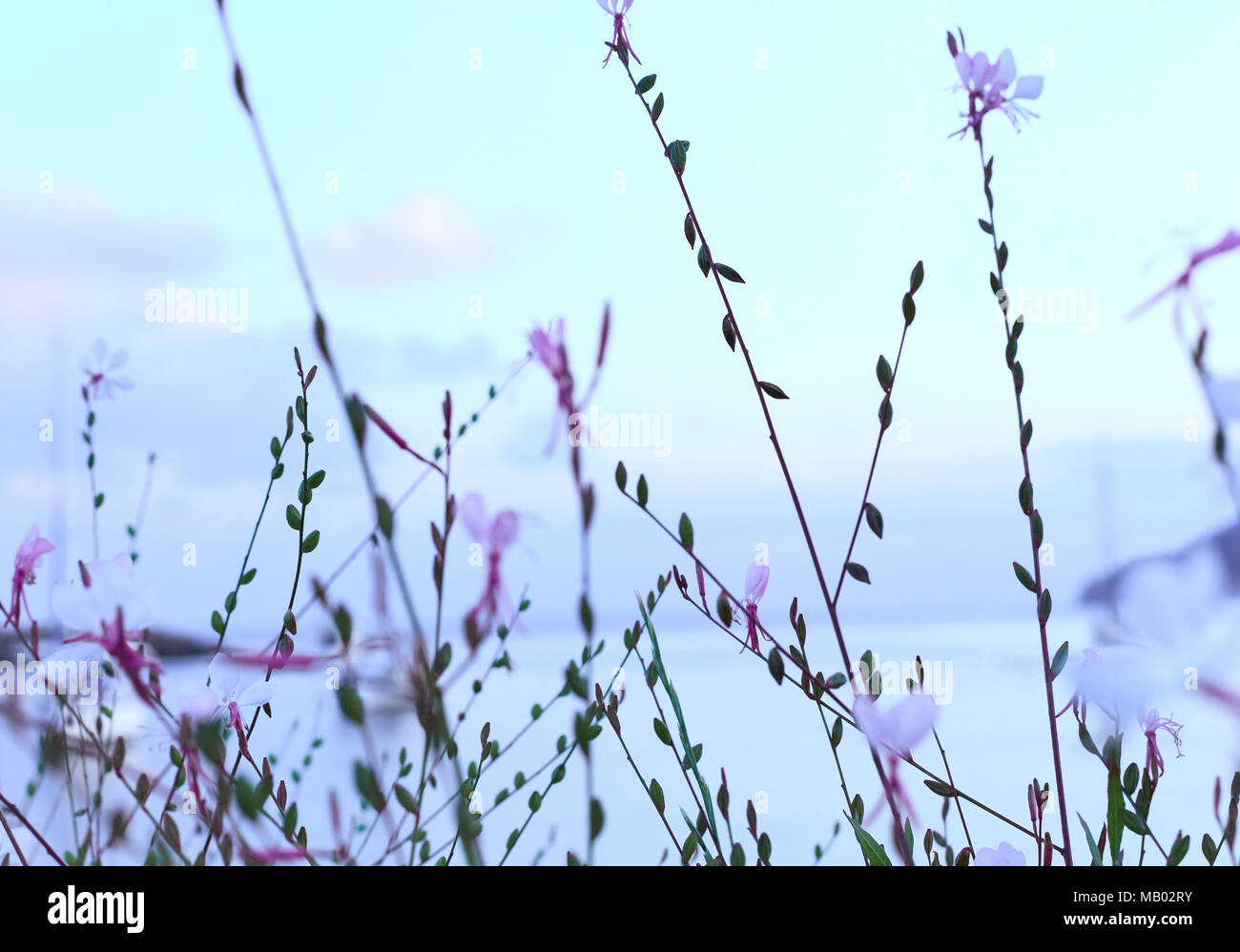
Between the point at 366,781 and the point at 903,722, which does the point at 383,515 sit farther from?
the point at 903,722

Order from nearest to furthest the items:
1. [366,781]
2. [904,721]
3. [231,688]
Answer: [366,781] < [904,721] < [231,688]

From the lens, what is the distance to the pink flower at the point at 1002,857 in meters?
0.38

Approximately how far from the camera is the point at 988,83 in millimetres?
398

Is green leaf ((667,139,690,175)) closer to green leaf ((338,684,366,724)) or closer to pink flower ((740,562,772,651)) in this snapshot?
pink flower ((740,562,772,651))

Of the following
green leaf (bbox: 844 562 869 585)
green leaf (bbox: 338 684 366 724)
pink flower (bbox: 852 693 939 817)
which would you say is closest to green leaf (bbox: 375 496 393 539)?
green leaf (bbox: 338 684 366 724)

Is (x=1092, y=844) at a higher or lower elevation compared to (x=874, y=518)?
lower

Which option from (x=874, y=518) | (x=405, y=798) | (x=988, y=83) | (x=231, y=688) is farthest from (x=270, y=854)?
(x=988, y=83)

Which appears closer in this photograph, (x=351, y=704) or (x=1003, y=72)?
(x=351, y=704)

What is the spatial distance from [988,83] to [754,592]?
0.24 metres

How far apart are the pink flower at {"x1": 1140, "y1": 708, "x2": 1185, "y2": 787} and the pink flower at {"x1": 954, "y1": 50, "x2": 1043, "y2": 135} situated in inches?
9.9

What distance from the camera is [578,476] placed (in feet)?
0.56

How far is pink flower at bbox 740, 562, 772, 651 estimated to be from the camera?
40 cm
